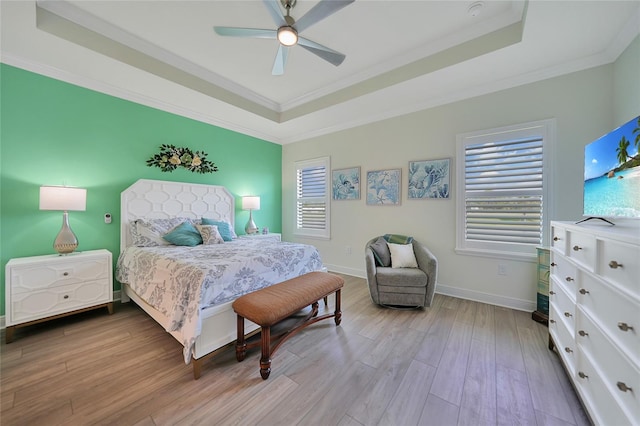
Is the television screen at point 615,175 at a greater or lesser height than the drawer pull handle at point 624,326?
greater

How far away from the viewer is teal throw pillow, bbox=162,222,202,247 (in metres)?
2.95

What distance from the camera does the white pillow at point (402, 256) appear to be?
3012 mm

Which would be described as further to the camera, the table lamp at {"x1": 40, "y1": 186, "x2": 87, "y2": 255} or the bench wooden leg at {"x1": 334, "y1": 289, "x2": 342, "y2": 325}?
the bench wooden leg at {"x1": 334, "y1": 289, "x2": 342, "y2": 325}

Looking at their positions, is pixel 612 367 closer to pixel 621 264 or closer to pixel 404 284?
pixel 621 264

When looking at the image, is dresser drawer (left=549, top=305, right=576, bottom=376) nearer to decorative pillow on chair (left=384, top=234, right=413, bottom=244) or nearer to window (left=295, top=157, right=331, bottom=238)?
decorative pillow on chair (left=384, top=234, right=413, bottom=244)

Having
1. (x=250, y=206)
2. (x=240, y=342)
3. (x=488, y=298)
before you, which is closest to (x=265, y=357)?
(x=240, y=342)

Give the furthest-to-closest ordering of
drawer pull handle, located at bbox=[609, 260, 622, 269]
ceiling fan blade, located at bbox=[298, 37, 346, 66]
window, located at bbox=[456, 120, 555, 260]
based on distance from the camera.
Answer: window, located at bbox=[456, 120, 555, 260] → ceiling fan blade, located at bbox=[298, 37, 346, 66] → drawer pull handle, located at bbox=[609, 260, 622, 269]

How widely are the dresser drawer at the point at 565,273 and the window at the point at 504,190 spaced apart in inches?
36.0

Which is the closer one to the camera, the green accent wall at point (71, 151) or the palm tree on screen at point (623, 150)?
the palm tree on screen at point (623, 150)

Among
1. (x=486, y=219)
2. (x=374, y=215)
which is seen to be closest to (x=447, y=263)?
(x=486, y=219)

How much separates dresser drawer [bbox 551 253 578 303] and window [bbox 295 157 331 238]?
3117 millimetres

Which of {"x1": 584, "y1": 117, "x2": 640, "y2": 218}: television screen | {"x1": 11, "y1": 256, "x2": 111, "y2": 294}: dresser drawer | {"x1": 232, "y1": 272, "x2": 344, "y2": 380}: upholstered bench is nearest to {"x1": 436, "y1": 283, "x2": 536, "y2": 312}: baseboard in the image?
{"x1": 584, "y1": 117, "x2": 640, "y2": 218}: television screen

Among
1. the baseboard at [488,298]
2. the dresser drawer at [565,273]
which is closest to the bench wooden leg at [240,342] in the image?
the dresser drawer at [565,273]

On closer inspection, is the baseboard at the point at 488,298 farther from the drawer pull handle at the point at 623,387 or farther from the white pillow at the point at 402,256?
the drawer pull handle at the point at 623,387
